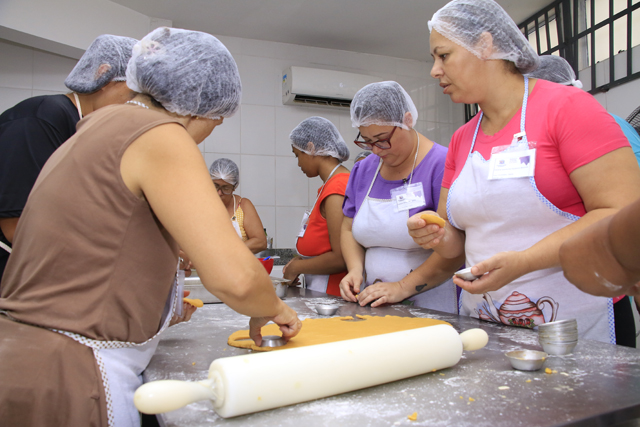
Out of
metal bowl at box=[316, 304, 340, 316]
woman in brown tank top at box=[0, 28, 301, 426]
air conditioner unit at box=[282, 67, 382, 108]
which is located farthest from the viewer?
air conditioner unit at box=[282, 67, 382, 108]

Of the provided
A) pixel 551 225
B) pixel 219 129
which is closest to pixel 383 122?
pixel 551 225

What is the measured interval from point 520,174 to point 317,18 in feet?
10.4

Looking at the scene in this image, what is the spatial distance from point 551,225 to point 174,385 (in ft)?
3.51

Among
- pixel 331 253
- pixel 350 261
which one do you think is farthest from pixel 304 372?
pixel 331 253

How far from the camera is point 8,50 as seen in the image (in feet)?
11.5

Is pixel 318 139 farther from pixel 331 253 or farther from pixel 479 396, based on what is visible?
pixel 479 396

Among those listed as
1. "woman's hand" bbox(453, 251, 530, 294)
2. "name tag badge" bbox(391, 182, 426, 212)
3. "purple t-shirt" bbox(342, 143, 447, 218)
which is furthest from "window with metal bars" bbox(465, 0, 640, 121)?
"woman's hand" bbox(453, 251, 530, 294)

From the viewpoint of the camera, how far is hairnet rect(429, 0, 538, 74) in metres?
1.28

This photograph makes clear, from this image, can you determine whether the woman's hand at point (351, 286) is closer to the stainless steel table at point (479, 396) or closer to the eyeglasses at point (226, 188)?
the stainless steel table at point (479, 396)

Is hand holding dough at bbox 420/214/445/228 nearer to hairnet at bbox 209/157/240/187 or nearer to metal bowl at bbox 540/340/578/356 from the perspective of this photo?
metal bowl at bbox 540/340/578/356

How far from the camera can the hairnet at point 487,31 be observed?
1284 millimetres

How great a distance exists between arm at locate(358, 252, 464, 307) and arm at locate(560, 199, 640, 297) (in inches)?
42.1

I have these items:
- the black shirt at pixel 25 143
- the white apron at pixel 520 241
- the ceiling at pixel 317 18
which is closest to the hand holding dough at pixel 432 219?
the white apron at pixel 520 241

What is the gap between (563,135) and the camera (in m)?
1.14
